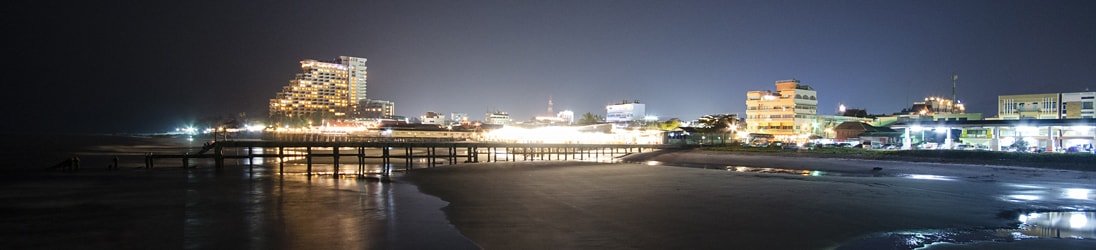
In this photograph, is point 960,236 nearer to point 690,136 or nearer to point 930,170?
point 930,170

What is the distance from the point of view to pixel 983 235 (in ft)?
Result: 43.3

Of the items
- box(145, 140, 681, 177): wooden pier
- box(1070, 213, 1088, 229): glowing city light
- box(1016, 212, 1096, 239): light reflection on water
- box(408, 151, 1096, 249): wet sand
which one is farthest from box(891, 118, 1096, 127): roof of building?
box(1070, 213, 1088, 229): glowing city light

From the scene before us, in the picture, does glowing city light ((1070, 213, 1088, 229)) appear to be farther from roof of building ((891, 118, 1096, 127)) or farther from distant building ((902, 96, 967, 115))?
distant building ((902, 96, 967, 115))

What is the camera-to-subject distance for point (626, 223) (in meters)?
14.7

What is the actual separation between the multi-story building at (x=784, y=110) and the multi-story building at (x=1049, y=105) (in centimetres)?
2979

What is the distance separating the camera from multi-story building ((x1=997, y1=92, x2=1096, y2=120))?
66.2 m

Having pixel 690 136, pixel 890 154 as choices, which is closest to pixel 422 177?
pixel 890 154

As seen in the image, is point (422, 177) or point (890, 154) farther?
point (890, 154)

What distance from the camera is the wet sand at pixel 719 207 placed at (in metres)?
12.8

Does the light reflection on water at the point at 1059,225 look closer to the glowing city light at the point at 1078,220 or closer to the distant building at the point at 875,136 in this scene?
the glowing city light at the point at 1078,220

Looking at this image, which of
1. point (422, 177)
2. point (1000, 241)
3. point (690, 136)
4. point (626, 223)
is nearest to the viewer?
point (1000, 241)

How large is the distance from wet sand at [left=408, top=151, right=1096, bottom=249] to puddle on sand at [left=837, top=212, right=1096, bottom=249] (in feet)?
1.36

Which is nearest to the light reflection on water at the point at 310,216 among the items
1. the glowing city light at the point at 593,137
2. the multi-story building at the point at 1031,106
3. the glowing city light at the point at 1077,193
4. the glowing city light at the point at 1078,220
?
the glowing city light at the point at 1078,220

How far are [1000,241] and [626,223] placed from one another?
738 cm
